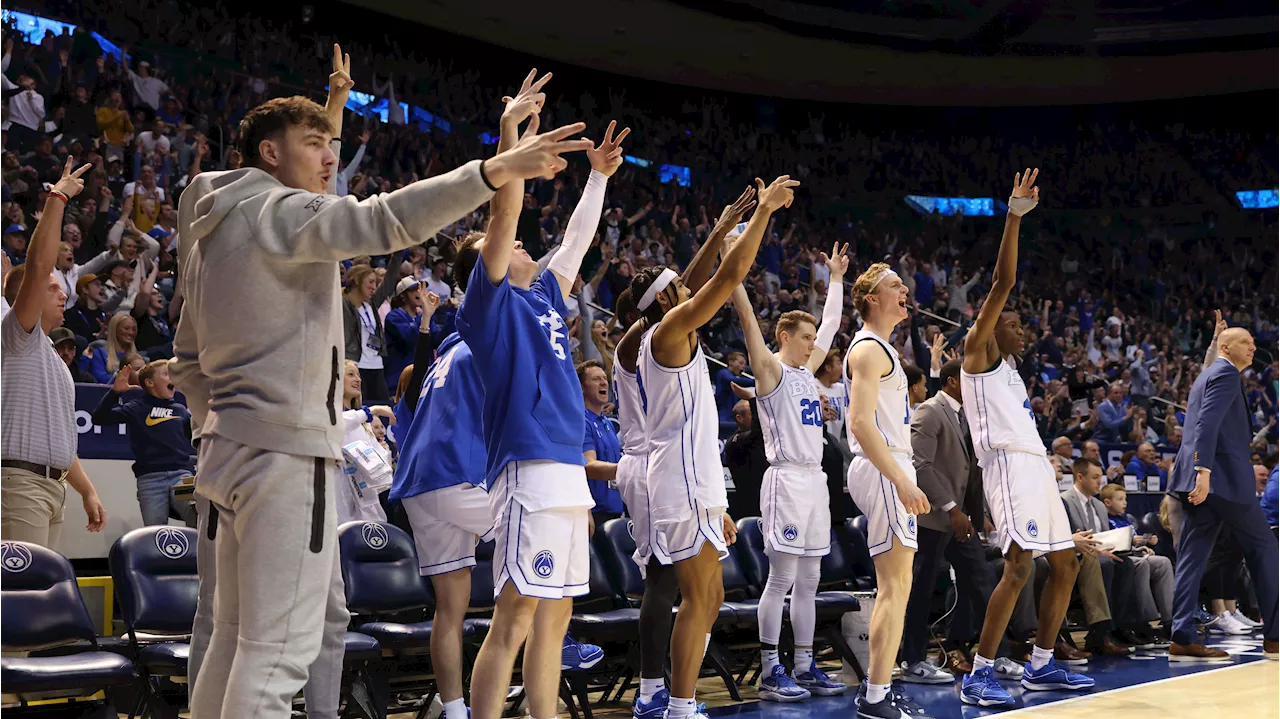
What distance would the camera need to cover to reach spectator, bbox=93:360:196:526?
6.73 metres

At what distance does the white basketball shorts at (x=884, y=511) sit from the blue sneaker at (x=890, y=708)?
66cm

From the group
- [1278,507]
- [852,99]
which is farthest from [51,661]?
[852,99]

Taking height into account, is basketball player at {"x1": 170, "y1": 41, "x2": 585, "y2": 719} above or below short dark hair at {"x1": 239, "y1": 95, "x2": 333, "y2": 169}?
below

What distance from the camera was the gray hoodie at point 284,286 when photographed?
2.62 metres

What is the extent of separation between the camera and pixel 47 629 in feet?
14.7

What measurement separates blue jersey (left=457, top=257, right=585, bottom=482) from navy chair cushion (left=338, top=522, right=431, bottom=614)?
61.5 inches

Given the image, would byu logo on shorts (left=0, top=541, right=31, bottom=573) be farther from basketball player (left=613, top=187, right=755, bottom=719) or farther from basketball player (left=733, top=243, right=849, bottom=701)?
basketball player (left=733, top=243, right=849, bottom=701)

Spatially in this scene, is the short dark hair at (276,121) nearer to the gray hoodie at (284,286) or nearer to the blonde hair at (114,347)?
the gray hoodie at (284,286)

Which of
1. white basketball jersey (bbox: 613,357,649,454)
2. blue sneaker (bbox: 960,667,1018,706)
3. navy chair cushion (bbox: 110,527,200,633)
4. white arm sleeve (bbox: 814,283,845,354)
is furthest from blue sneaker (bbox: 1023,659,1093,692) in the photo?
navy chair cushion (bbox: 110,527,200,633)

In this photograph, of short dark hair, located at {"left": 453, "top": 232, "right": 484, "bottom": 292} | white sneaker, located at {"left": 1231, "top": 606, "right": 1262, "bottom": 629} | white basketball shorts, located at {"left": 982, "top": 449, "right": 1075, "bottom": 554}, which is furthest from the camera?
white sneaker, located at {"left": 1231, "top": 606, "right": 1262, "bottom": 629}

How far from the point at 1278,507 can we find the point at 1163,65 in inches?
556

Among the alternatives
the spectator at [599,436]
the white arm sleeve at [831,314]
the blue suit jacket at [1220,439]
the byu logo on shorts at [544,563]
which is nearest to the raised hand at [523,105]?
the byu logo on shorts at [544,563]

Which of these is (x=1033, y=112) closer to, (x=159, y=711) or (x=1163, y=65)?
(x=1163, y=65)

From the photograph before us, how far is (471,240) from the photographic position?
4.41 meters
